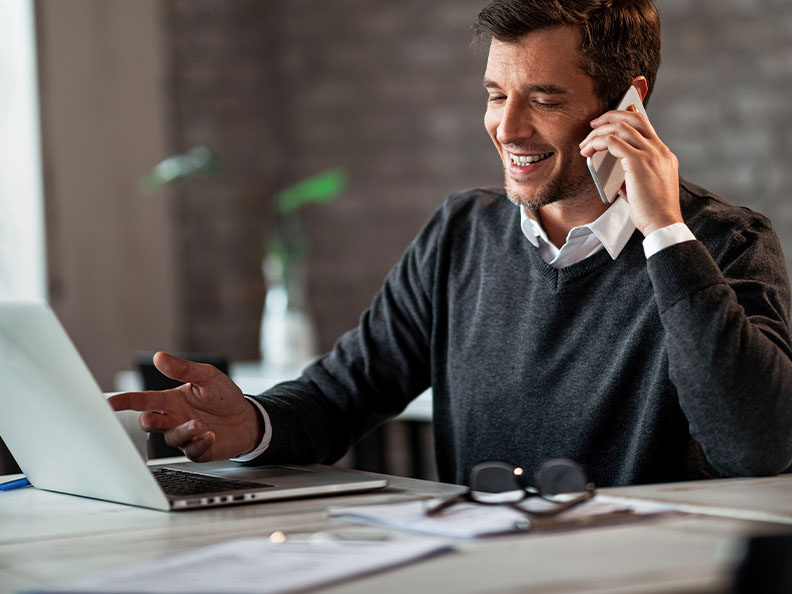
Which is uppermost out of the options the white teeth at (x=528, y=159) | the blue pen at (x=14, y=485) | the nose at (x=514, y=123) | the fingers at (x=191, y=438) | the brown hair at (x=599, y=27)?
the brown hair at (x=599, y=27)

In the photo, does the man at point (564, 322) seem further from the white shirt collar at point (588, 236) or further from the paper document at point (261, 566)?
the paper document at point (261, 566)

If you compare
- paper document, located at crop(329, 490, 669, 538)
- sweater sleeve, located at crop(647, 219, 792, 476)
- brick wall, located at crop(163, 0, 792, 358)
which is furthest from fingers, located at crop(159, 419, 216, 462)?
brick wall, located at crop(163, 0, 792, 358)

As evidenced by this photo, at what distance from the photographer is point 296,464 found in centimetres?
154

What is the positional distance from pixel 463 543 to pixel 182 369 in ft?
2.10

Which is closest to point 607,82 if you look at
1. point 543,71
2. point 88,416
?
point 543,71

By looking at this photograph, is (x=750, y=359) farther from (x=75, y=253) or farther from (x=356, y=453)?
(x=75, y=253)

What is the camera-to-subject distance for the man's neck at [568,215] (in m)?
1.75

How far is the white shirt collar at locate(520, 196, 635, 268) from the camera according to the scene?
5.34 ft

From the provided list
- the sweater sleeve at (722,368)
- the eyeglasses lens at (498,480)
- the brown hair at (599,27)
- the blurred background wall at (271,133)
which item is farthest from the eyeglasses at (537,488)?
the blurred background wall at (271,133)

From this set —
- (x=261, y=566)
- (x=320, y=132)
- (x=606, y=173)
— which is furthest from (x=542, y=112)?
(x=320, y=132)

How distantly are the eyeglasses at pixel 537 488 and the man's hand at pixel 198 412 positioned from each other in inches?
16.9

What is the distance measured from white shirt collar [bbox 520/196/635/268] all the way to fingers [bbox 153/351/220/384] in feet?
1.85

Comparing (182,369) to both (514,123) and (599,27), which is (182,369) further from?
(599,27)

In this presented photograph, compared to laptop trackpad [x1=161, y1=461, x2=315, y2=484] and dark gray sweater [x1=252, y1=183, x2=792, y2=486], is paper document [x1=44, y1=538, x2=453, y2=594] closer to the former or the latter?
laptop trackpad [x1=161, y1=461, x2=315, y2=484]
